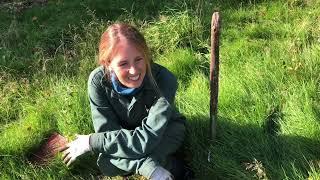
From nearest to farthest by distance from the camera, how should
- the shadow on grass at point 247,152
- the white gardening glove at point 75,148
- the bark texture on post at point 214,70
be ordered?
the bark texture on post at point 214,70 < the shadow on grass at point 247,152 < the white gardening glove at point 75,148

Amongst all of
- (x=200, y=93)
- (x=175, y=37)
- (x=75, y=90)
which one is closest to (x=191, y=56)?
(x=175, y=37)

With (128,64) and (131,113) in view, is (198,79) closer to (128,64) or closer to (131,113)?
(131,113)

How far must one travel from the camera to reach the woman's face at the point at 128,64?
3.34 metres

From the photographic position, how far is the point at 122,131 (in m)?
3.59

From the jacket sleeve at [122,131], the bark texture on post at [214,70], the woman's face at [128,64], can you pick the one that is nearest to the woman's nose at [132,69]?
the woman's face at [128,64]

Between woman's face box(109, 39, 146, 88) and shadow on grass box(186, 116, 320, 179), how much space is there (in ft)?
2.49

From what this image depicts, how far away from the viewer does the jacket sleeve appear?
351 centimetres

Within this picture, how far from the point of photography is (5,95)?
480 centimetres

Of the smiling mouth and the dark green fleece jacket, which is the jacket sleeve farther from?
the smiling mouth

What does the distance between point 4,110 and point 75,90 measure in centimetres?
73

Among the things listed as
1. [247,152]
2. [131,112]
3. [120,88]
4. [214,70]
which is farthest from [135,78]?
[247,152]

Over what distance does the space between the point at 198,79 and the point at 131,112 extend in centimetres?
115

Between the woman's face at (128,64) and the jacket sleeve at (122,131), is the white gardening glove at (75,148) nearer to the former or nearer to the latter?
the jacket sleeve at (122,131)

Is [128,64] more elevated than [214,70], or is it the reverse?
[128,64]
